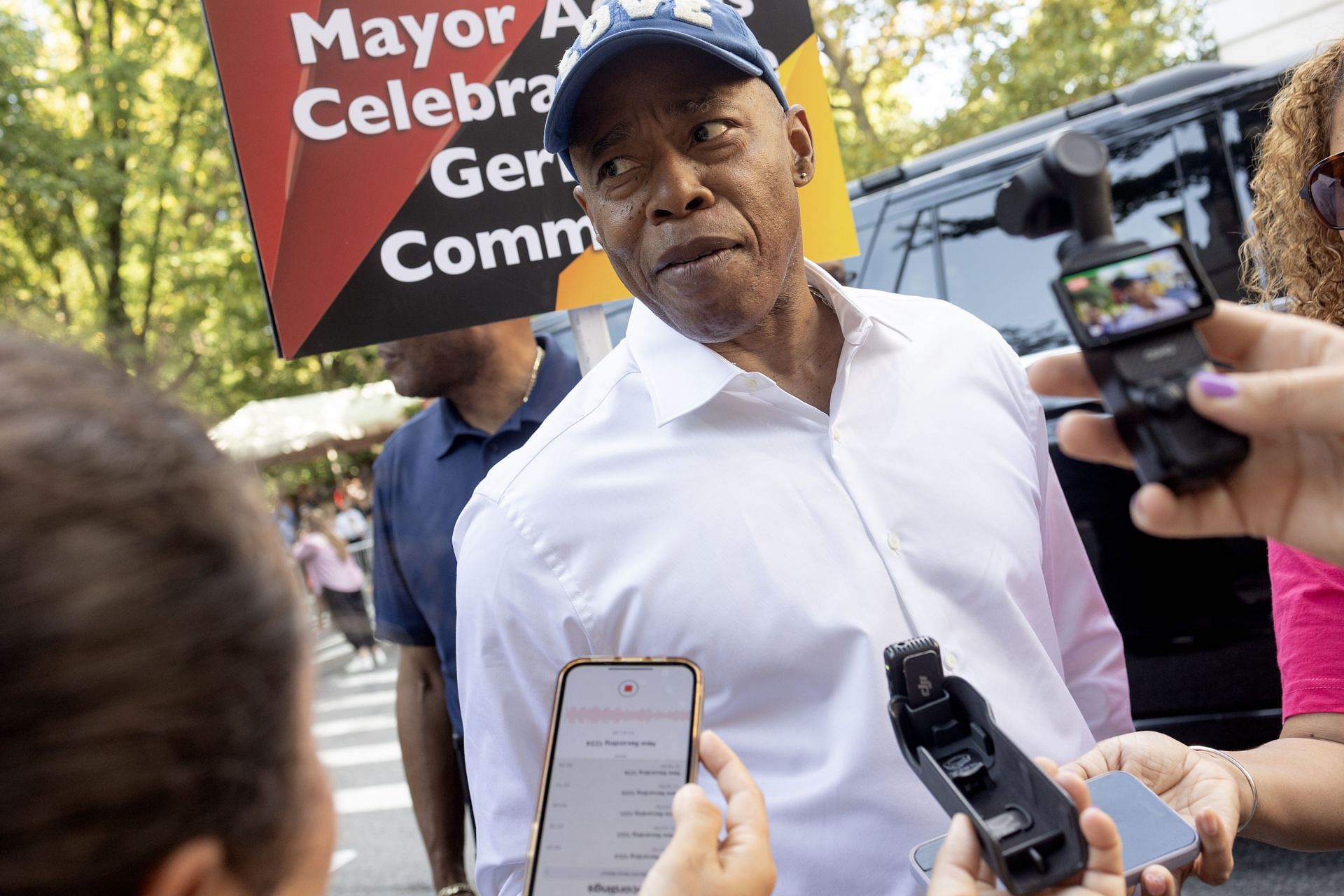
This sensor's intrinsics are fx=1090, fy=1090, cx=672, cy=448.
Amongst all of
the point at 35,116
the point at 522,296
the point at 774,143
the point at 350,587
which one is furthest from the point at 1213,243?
the point at 35,116

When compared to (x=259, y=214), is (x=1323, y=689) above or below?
below

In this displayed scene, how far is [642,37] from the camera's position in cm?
177

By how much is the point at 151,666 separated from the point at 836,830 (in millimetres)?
1082

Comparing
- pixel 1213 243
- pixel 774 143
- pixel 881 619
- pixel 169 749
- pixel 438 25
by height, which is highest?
pixel 438 25

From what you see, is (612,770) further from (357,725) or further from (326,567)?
(326,567)

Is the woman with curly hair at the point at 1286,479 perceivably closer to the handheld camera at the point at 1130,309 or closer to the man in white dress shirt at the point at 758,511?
the handheld camera at the point at 1130,309

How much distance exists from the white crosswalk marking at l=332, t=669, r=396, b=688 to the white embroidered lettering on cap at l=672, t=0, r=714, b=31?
8.78 m

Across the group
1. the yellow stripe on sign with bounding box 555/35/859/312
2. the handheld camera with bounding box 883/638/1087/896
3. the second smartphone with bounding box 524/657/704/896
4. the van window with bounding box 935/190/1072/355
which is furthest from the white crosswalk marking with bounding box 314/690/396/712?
the handheld camera with bounding box 883/638/1087/896

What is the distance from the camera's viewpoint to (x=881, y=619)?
1.59 m

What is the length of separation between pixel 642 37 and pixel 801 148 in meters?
0.52

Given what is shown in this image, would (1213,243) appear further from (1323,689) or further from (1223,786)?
(1223,786)

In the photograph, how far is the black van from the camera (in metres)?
3.30

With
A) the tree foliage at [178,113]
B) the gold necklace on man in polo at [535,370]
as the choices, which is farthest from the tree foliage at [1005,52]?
the gold necklace on man in polo at [535,370]

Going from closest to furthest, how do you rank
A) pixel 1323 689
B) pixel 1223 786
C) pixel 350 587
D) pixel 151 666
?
1. pixel 151 666
2. pixel 1223 786
3. pixel 1323 689
4. pixel 350 587
